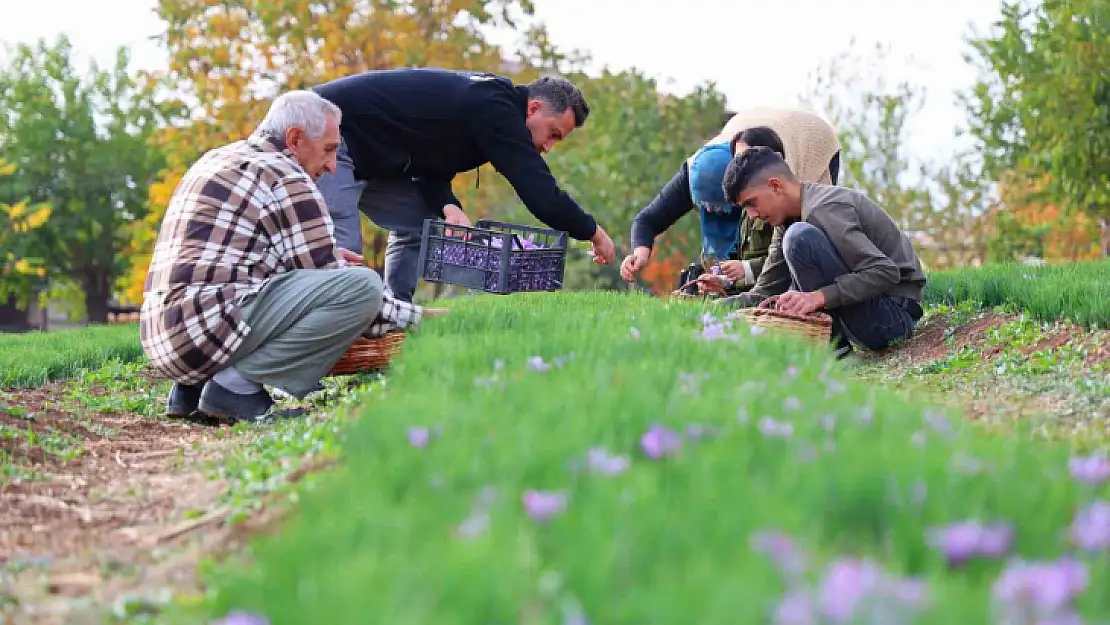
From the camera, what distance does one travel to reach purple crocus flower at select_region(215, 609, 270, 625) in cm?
149

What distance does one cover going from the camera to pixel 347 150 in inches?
251

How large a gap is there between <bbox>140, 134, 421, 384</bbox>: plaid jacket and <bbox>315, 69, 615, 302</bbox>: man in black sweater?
1.32 metres

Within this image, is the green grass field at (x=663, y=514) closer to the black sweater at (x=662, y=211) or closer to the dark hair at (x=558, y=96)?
the dark hair at (x=558, y=96)

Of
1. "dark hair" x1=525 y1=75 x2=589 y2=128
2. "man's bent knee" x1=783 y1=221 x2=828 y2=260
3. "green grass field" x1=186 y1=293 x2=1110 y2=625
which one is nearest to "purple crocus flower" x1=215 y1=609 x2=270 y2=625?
"green grass field" x1=186 y1=293 x2=1110 y2=625

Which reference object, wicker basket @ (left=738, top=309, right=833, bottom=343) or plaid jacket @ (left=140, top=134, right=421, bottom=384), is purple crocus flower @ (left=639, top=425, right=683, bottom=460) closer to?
plaid jacket @ (left=140, top=134, right=421, bottom=384)

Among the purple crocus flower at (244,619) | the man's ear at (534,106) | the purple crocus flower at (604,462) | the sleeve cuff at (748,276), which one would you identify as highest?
the man's ear at (534,106)

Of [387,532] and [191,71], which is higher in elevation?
[191,71]

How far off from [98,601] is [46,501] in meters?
1.48

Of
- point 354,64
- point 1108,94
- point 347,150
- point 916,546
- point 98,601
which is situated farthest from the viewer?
point 354,64

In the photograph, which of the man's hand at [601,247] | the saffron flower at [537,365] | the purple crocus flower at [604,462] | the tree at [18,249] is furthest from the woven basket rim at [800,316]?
the tree at [18,249]

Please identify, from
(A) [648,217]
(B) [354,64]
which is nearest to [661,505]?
(A) [648,217]

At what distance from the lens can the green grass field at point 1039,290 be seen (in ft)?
20.2

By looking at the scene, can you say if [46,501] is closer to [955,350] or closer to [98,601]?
[98,601]

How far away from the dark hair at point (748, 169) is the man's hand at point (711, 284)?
1320 mm
